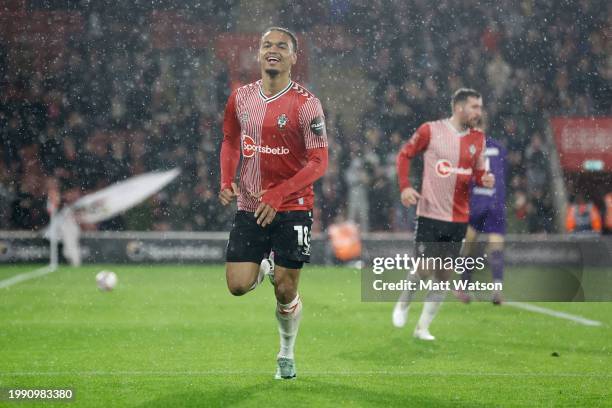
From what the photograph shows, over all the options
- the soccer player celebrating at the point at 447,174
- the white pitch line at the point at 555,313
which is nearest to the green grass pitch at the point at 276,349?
the white pitch line at the point at 555,313

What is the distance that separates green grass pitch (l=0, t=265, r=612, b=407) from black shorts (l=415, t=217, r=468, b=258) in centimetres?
77

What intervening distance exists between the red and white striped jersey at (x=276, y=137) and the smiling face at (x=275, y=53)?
0.18 meters

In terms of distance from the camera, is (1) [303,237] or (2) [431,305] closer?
(1) [303,237]

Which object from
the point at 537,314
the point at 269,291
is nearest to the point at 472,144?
the point at 537,314

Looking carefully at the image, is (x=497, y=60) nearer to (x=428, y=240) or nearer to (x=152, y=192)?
(x=152, y=192)

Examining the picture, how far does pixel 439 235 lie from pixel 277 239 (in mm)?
2510

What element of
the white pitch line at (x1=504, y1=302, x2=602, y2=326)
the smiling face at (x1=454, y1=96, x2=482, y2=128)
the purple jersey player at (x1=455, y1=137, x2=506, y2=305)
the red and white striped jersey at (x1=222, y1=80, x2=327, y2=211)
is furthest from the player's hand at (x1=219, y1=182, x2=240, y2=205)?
the purple jersey player at (x1=455, y1=137, x2=506, y2=305)

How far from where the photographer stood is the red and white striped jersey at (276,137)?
18.8ft

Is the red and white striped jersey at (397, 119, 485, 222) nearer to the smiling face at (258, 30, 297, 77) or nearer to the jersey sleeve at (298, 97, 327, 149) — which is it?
the jersey sleeve at (298, 97, 327, 149)

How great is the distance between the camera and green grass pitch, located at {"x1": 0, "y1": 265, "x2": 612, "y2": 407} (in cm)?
534

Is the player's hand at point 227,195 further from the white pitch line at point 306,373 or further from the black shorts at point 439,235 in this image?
the black shorts at point 439,235

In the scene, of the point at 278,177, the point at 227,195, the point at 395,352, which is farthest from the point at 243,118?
the point at 395,352

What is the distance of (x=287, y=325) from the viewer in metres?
5.81

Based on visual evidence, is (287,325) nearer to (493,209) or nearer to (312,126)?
(312,126)
